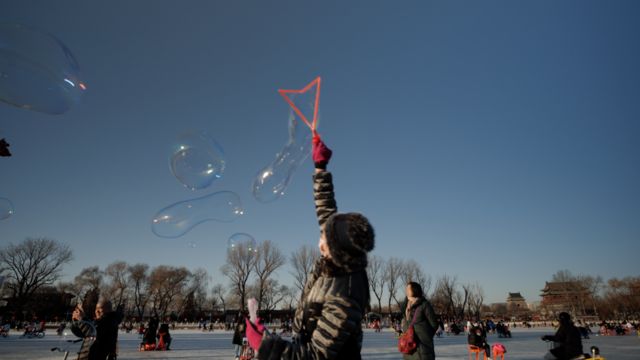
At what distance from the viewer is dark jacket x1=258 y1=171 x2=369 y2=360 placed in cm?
164

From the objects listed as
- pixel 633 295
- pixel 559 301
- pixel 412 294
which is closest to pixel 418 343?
pixel 412 294

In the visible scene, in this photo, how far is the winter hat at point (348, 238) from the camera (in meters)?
1.82

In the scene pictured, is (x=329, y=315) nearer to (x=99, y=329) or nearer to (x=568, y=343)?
(x=99, y=329)

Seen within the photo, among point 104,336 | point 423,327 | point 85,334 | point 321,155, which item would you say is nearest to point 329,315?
point 321,155

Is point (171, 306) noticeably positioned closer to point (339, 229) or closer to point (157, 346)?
point (157, 346)

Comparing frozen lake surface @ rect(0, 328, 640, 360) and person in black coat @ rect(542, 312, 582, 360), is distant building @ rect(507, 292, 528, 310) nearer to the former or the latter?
frozen lake surface @ rect(0, 328, 640, 360)

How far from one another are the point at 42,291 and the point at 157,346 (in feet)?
211

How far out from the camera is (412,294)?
511 centimetres

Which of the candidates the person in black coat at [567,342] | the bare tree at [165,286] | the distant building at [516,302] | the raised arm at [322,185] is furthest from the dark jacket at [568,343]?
the distant building at [516,302]

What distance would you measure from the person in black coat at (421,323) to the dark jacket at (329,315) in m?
3.02

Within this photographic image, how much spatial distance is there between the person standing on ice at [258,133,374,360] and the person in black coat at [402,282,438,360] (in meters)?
3.03

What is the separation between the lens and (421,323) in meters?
4.62

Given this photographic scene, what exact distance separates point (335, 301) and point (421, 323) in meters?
3.42

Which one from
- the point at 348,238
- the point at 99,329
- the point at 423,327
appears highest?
the point at 348,238
